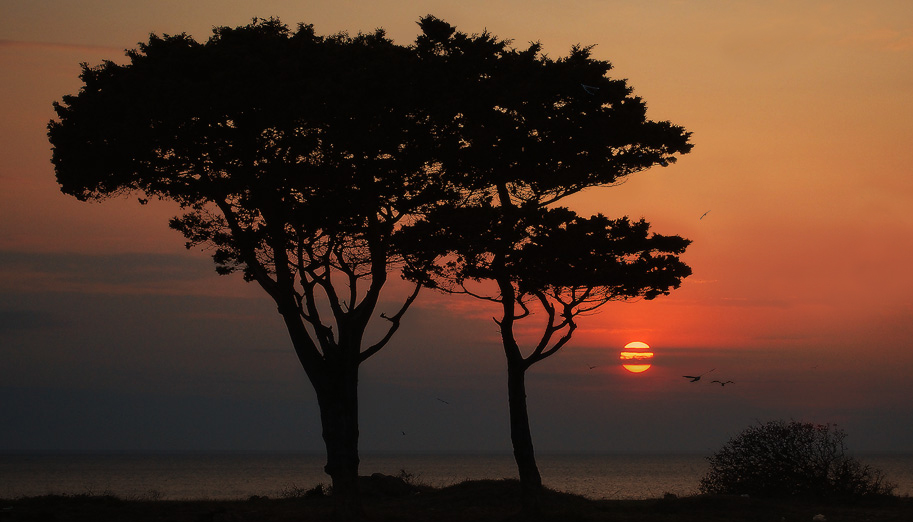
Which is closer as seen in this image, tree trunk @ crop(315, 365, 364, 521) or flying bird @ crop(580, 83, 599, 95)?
tree trunk @ crop(315, 365, 364, 521)

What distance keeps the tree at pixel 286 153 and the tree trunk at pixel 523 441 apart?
358cm

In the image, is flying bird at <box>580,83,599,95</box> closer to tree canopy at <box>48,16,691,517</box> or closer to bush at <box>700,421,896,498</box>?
tree canopy at <box>48,16,691,517</box>

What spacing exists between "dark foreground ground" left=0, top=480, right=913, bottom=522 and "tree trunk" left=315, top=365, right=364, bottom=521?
33.4 inches

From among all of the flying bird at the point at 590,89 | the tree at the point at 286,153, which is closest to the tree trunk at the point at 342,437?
the tree at the point at 286,153

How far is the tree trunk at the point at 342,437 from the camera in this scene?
22.5 metres

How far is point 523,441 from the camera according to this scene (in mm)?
23703

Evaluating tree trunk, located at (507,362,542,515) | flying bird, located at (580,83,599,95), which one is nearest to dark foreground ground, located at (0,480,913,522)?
tree trunk, located at (507,362,542,515)

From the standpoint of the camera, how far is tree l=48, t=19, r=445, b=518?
21.7 m

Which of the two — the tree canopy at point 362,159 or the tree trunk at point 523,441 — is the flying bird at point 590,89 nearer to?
the tree canopy at point 362,159

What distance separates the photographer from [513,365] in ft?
79.3

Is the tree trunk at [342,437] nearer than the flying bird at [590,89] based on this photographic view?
Yes

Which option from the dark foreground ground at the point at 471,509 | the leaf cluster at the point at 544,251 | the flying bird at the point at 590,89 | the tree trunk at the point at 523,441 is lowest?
the dark foreground ground at the point at 471,509

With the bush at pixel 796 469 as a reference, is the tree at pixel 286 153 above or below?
above

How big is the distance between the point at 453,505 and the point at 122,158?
13043mm
